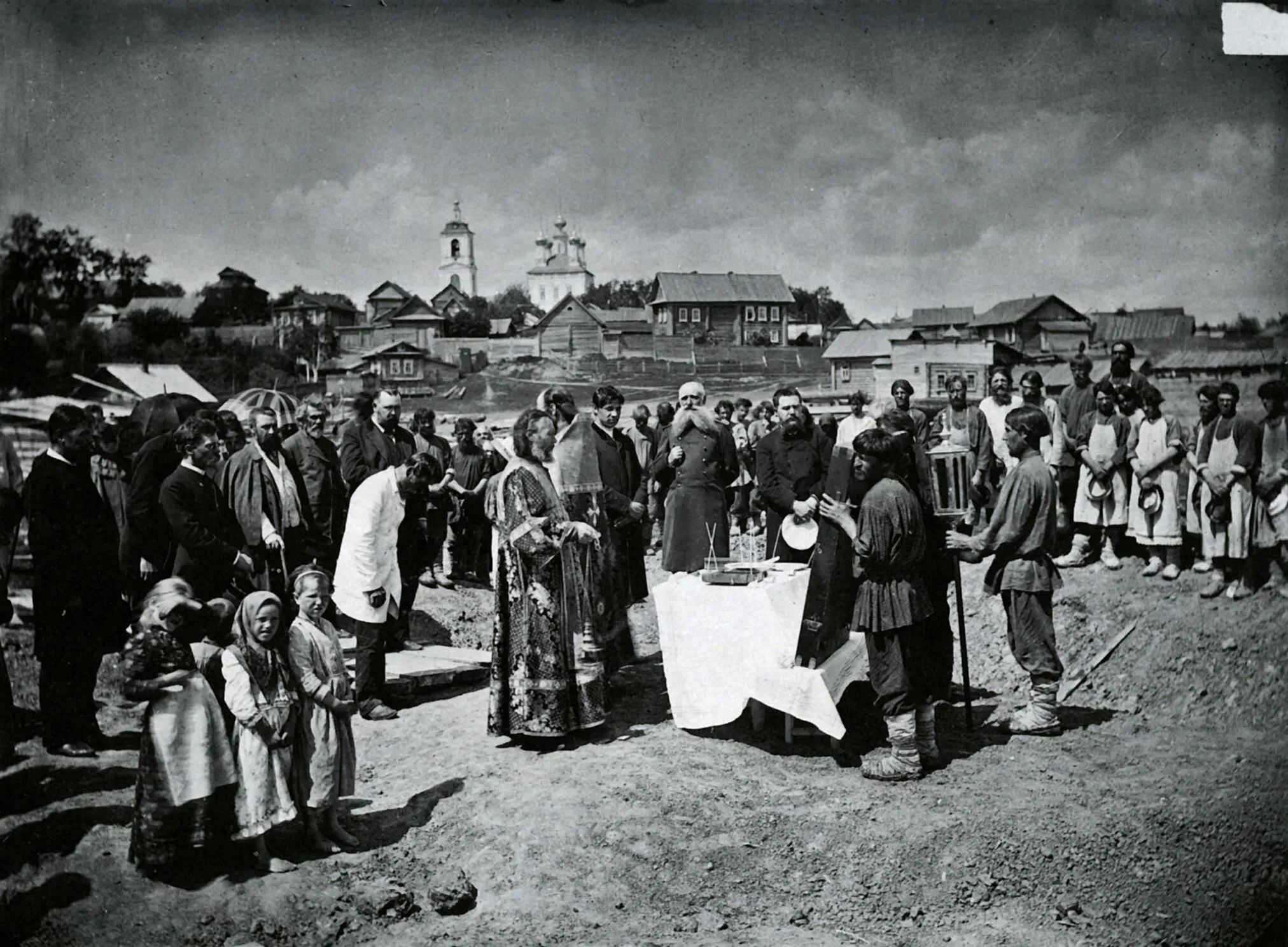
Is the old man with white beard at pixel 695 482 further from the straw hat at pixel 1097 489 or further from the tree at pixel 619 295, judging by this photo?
the straw hat at pixel 1097 489

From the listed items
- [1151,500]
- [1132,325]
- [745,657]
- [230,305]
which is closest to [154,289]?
[230,305]

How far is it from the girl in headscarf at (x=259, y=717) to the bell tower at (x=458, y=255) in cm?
197

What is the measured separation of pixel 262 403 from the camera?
5.12 meters

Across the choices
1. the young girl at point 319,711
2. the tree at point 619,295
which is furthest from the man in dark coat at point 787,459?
the young girl at point 319,711

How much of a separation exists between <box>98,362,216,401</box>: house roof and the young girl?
1334 mm

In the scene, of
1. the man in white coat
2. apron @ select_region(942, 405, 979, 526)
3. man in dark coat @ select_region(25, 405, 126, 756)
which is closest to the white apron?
man in dark coat @ select_region(25, 405, 126, 756)

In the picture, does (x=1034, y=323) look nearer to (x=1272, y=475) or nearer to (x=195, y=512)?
(x=1272, y=475)

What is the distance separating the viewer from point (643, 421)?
20.4ft

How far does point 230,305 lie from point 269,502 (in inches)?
38.2

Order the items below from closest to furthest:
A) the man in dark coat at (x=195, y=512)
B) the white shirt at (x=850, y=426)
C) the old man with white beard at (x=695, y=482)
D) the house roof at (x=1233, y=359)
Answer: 1. the man in dark coat at (x=195, y=512)
2. the house roof at (x=1233, y=359)
3. the old man with white beard at (x=695, y=482)
4. the white shirt at (x=850, y=426)

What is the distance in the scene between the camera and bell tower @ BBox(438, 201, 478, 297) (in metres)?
5.04

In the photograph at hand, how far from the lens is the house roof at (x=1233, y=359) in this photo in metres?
5.34

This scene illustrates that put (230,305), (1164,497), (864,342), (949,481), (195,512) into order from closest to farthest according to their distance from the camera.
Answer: (195,512) < (230,305) < (949,481) < (1164,497) < (864,342)

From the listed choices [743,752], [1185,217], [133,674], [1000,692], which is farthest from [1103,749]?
[133,674]
